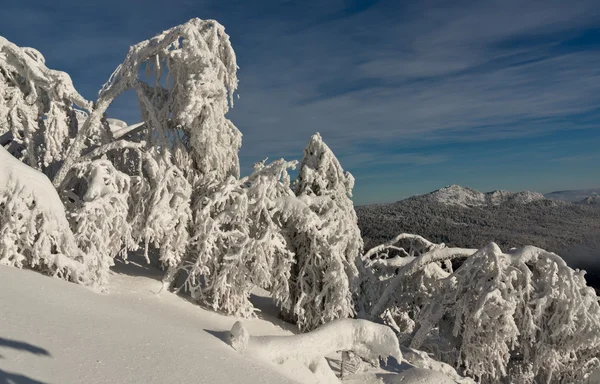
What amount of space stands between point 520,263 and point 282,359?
9068 millimetres

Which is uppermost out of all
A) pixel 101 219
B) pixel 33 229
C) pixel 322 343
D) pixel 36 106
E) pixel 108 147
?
pixel 36 106

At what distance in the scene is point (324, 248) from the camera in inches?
483

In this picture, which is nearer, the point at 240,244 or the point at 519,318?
the point at 240,244

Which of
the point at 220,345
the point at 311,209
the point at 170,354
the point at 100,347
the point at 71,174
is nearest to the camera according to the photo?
the point at 100,347

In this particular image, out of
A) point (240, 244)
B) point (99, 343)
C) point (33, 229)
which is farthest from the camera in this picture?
point (240, 244)

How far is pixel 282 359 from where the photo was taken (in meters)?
8.04

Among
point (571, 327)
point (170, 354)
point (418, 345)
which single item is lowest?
point (418, 345)

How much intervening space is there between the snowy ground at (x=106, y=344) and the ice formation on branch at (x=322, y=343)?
26 cm

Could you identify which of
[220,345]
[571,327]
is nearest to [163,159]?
[220,345]

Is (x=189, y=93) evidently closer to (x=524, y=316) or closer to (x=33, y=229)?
(x=33, y=229)

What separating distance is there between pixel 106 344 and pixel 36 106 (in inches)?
395

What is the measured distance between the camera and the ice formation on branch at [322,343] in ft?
25.8

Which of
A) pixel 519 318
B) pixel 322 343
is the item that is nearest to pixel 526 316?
pixel 519 318

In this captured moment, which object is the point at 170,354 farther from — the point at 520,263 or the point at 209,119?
A: the point at 520,263
